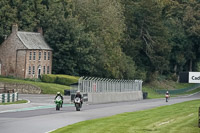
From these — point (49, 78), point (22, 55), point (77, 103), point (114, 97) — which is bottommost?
point (77, 103)

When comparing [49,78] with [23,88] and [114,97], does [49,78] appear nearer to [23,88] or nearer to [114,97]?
[23,88]

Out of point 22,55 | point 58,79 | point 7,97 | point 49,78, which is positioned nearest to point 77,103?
point 7,97

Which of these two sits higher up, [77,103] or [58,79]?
[58,79]

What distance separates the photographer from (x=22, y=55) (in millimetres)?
87312

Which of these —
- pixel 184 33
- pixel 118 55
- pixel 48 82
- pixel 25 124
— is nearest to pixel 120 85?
pixel 48 82

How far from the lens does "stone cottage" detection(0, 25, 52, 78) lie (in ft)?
285

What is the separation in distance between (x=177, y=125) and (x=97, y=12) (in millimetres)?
71056

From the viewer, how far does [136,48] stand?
110 m

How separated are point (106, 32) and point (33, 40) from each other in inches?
531

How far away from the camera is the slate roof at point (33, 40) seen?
285ft

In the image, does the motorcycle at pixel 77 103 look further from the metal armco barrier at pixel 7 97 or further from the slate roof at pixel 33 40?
the slate roof at pixel 33 40

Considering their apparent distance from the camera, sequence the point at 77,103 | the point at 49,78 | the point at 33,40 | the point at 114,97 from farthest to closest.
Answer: the point at 33,40
the point at 49,78
the point at 114,97
the point at 77,103

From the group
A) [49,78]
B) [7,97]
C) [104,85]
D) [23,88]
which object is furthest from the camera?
[49,78]

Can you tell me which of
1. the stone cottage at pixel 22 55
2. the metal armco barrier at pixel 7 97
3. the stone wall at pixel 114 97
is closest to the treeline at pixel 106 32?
the stone cottage at pixel 22 55
